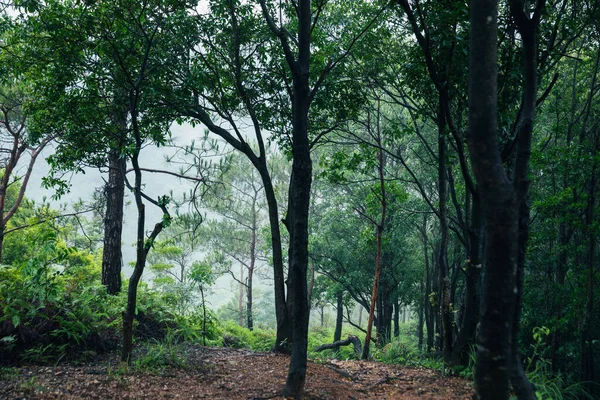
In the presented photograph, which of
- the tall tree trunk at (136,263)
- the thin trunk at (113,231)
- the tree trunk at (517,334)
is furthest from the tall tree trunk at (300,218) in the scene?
the thin trunk at (113,231)

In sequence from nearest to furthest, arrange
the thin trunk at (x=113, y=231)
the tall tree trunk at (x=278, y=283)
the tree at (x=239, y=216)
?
the tall tree trunk at (x=278, y=283)
the thin trunk at (x=113, y=231)
the tree at (x=239, y=216)

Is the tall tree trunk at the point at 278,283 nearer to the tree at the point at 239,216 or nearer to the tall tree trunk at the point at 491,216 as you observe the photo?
the tall tree trunk at the point at 491,216

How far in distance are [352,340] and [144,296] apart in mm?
5225

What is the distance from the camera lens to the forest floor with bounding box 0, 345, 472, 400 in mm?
4867

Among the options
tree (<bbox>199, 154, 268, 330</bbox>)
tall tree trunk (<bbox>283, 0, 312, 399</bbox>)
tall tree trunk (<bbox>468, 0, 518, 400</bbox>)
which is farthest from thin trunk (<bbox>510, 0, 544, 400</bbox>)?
tree (<bbox>199, 154, 268, 330</bbox>)

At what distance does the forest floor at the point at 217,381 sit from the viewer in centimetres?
487

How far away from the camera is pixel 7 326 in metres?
5.94

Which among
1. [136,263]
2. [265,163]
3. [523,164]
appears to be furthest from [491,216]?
[265,163]

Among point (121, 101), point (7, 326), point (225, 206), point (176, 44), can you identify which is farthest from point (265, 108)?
point (225, 206)

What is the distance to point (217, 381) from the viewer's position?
5922 mm

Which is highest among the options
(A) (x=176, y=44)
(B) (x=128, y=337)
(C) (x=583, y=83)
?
(C) (x=583, y=83)

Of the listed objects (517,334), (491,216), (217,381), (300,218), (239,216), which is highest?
(239,216)

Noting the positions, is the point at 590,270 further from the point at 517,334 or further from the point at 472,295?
the point at 517,334

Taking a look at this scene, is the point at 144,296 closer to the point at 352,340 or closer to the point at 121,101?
the point at 121,101
